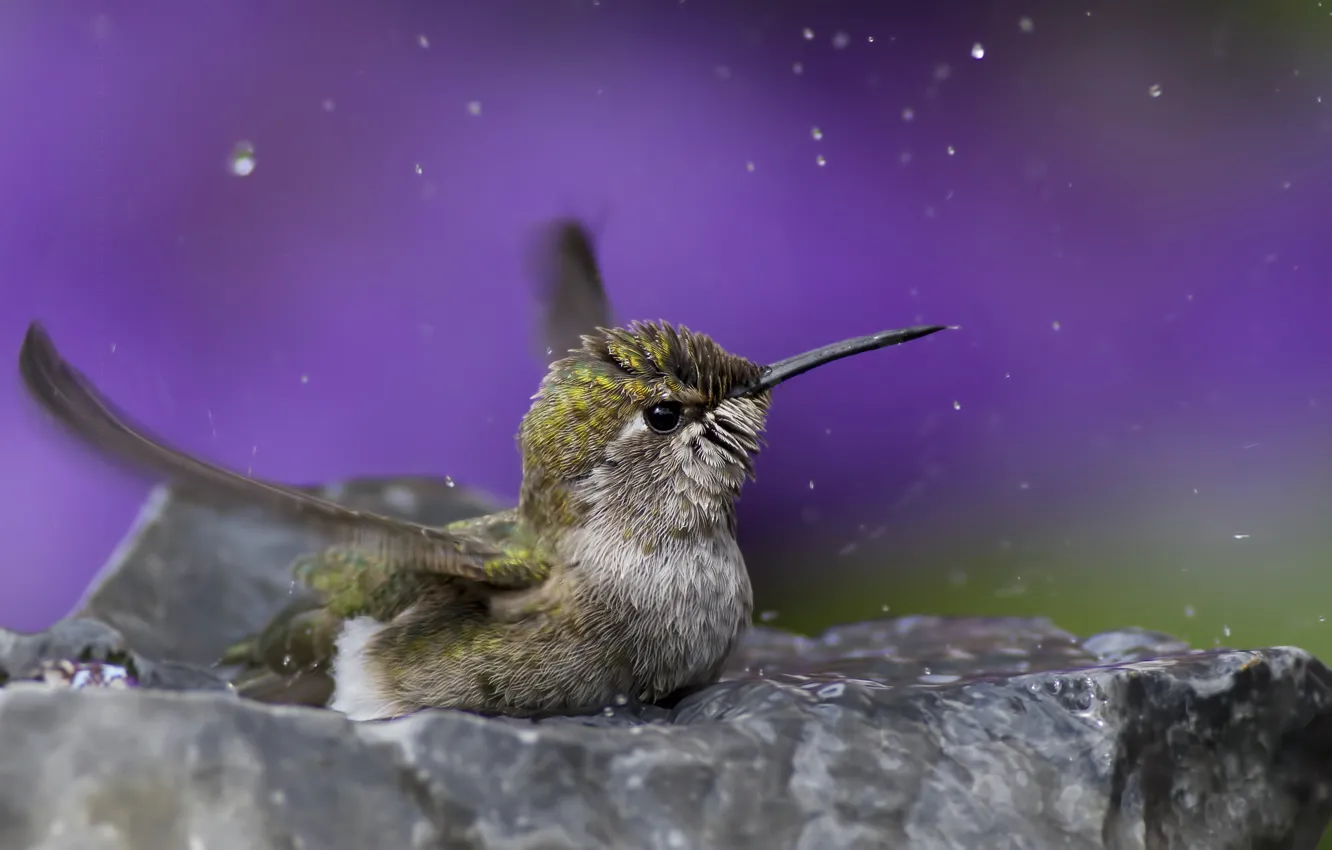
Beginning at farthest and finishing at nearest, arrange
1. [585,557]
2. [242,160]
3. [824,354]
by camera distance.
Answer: [242,160], [824,354], [585,557]

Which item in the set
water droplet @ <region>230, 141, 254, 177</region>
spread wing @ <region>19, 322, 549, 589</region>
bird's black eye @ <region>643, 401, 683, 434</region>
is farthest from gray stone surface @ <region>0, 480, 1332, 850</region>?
water droplet @ <region>230, 141, 254, 177</region>

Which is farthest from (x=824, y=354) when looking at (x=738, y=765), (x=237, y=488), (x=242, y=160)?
(x=242, y=160)

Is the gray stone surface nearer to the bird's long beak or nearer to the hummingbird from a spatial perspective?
the hummingbird

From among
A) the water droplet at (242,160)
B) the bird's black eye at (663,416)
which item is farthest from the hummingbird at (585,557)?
the water droplet at (242,160)

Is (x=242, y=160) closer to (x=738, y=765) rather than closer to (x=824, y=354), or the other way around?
(x=824, y=354)

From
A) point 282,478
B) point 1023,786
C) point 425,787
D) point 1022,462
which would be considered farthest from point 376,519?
point 1022,462

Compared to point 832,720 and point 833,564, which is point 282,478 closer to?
point 833,564
